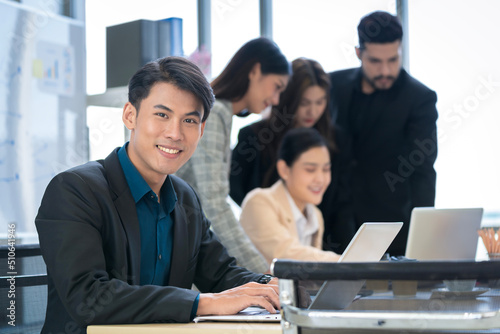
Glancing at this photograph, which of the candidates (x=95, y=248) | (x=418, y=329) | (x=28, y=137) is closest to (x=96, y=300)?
(x=95, y=248)

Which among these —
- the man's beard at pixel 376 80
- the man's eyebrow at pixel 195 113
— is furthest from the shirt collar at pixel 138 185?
the man's beard at pixel 376 80

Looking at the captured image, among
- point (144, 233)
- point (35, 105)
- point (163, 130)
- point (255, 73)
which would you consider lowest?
point (144, 233)

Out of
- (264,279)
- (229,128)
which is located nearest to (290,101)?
(229,128)

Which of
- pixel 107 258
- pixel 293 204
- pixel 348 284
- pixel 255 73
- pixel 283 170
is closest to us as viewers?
pixel 348 284

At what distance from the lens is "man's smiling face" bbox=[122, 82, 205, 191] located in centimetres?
151

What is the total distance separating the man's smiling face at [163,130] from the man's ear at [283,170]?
66.9 inches

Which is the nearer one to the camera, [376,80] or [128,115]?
[128,115]

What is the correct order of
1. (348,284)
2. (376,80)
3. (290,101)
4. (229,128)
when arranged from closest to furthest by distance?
(348,284)
(229,128)
(290,101)
(376,80)

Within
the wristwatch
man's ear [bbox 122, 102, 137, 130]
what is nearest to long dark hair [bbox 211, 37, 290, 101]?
man's ear [bbox 122, 102, 137, 130]

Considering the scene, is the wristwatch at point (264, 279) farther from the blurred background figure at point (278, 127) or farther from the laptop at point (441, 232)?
the blurred background figure at point (278, 127)

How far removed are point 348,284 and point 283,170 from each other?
238 centimetres

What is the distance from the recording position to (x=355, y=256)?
1113 millimetres

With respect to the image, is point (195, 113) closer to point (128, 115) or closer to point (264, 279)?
point (128, 115)

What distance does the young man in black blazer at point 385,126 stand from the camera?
3469mm
